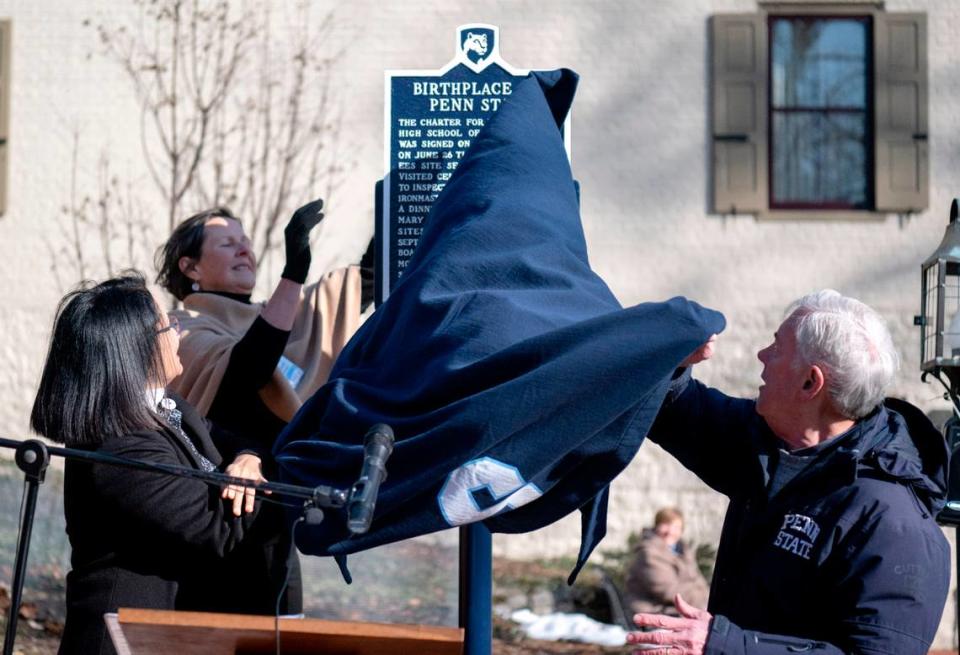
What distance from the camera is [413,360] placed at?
341 centimetres

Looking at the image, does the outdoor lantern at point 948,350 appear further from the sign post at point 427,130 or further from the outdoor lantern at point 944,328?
the sign post at point 427,130

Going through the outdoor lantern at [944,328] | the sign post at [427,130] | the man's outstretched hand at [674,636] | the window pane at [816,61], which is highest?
the window pane at [816,61]

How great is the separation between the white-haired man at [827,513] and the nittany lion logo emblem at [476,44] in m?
1.66

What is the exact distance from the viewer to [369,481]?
277 centimetres

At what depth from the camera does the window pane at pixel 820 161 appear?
1045 cm

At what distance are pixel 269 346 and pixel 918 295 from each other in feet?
22.2

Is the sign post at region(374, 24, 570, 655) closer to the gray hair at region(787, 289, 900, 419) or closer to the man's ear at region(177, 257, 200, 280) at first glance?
the man's ear at region(177, 257, 200, 280)

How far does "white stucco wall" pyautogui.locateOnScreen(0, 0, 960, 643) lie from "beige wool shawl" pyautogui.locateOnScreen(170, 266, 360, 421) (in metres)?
4.99

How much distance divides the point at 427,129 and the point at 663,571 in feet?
17.7

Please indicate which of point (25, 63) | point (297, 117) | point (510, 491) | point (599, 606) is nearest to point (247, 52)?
point (297, 117)

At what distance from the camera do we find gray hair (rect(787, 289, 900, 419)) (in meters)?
3.31

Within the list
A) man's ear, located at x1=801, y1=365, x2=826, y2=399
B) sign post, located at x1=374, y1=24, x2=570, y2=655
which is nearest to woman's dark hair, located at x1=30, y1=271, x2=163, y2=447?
sign post, located at x1=374, y1=24, x2=570, y2=655

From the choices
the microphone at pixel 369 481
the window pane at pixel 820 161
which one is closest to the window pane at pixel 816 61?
the window pane at pixel 820 161

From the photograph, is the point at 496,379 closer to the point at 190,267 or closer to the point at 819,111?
the point at 190,267
